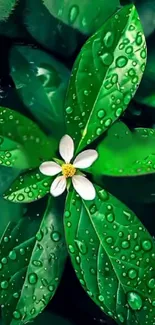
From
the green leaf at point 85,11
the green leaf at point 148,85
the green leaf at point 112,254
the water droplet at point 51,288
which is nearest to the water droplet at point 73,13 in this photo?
the green leaf at point 85,11

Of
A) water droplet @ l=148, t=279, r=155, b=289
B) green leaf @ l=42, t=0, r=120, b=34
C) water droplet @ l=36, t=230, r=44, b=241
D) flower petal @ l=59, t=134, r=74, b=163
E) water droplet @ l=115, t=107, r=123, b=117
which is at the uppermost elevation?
green leaf @ l=42, t=0, r=120, b=34

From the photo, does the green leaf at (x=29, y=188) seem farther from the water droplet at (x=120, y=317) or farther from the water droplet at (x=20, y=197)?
the water droplet at (x=120, y=317)

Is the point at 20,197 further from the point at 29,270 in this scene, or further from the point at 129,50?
the point at 129,50

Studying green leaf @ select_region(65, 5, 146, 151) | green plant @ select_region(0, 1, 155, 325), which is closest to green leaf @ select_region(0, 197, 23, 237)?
green plant @ select_region(0, 1, 155, 325)

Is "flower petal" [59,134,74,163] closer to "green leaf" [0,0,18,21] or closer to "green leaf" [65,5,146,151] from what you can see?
"green leaf" [65,5,146,151]

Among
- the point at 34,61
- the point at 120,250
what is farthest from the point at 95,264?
the point at 34,61
